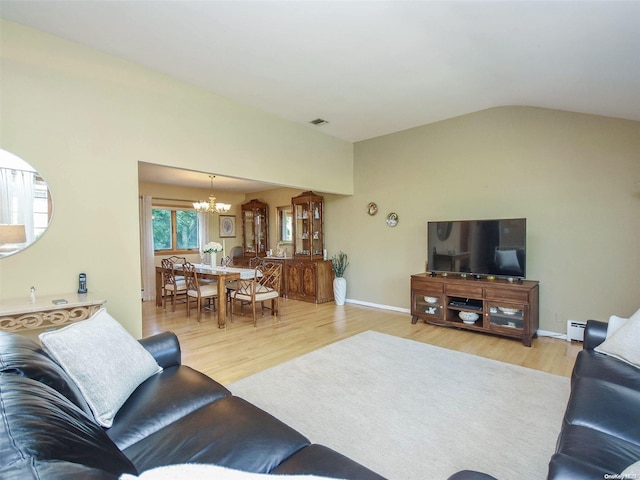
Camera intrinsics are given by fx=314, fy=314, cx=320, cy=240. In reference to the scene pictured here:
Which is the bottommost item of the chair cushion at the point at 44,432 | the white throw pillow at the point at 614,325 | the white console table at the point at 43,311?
the white throw pillow at the point at 614,325

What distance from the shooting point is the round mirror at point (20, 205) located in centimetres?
263

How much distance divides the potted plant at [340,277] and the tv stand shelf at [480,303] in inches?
65.2

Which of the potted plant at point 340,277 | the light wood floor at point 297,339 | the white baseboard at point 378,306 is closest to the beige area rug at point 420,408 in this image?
the light wood floor at point 297,339

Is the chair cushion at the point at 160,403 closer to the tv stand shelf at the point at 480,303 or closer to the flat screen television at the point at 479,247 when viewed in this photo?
the tv stand shelf at the point at 480,303

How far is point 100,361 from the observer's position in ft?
5.08

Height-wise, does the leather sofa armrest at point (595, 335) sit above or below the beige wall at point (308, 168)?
below

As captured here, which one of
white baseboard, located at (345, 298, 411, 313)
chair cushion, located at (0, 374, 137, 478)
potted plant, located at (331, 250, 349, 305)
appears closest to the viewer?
chair cushion, located at (0, 374, 137, 478)

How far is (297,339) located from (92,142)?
3092 millimetres

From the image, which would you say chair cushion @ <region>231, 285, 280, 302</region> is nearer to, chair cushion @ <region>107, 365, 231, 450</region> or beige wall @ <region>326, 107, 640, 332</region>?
beige wall @ <region>326, 107, 640, 332</region>

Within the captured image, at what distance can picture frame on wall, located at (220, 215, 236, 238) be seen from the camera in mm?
8453

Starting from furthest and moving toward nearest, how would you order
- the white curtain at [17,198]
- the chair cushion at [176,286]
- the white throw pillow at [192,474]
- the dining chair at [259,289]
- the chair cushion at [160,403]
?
the chair cushion at [176,286] < the dining chair at [259,289] < the white curtain at [17,198] < the chair cushion at [160,403] < the white throw pillow at [192,474]

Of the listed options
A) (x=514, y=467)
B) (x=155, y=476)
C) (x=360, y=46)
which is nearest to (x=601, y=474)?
(x=514, y=467)

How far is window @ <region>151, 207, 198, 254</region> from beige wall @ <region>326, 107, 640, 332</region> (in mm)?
4897

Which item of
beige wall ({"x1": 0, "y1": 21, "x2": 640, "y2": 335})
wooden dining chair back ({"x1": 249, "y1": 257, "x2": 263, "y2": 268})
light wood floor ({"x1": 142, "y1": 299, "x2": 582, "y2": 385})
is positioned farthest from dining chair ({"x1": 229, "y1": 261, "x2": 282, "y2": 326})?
wooden dining chair back ({"x1": 249, "y1": 257, "x2": 263, "y2": 268})
